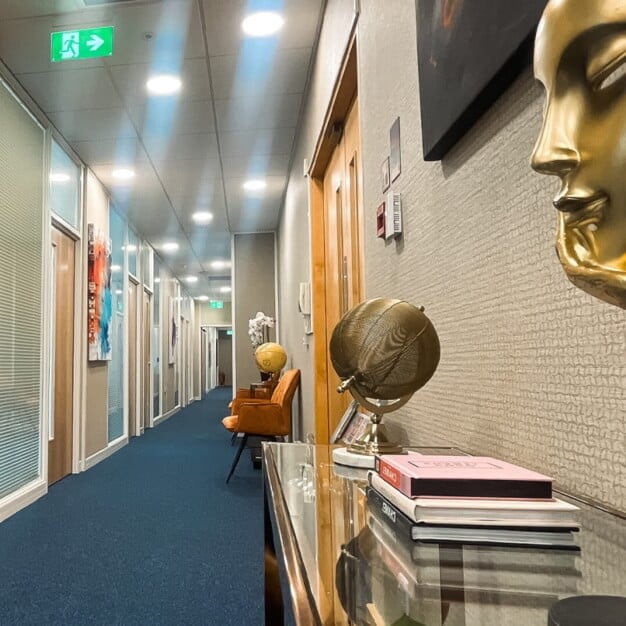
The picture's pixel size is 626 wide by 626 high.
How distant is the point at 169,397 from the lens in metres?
10.0

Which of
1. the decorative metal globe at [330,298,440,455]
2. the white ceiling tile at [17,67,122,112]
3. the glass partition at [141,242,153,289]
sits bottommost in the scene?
the decorative metal globe at [330,298,440,455]

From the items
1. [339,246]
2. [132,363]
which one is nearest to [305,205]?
[339,246]

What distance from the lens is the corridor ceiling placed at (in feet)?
9.18

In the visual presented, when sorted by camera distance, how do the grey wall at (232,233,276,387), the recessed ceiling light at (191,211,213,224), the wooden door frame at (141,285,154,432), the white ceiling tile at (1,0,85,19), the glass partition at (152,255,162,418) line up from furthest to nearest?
the glass partition at (152,255,162,418), the wooden door frame at (141,285,154,432), the grey wall at (232,233,276,387), the recessed ceiling light at (191,211,213,224), the white ceiling tile at (1,0,85,19)

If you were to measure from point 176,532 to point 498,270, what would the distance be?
100 inches

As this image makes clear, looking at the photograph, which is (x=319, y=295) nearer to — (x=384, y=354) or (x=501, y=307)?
(x=384, y=354)

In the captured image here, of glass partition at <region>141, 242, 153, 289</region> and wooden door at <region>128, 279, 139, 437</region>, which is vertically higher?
glass partition at <region>141, 242, 153, 289</region>

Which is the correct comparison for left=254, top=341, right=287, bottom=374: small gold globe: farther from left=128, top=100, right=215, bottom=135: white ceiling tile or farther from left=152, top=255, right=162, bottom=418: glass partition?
left=152, top=255, right=162, bottom=418: glass partition

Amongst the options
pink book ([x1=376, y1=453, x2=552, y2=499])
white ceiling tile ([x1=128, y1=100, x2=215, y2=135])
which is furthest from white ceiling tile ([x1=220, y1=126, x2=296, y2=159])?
pink book ([x1=376, y1=453, x2=552, y2=499])

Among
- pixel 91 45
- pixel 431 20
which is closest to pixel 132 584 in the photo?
pixel 431 20

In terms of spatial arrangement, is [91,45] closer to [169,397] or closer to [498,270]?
[498,270]

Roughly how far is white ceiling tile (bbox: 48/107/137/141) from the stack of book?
154 inches

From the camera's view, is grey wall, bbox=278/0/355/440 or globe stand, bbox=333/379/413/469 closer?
globe stand, bbox=333/379/413/469

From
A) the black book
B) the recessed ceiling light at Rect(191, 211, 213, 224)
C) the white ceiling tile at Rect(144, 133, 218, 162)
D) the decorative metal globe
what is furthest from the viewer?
the recessed ceiling light at Rect(191, 211, 213, 224)
